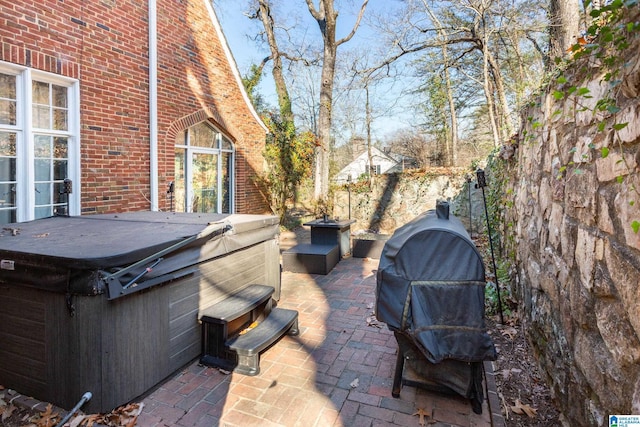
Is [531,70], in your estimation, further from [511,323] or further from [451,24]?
[511,323]

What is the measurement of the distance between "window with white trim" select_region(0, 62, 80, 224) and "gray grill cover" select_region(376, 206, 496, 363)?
457 cm

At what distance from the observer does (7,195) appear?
15.0 feet

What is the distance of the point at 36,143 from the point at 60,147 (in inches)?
12.6

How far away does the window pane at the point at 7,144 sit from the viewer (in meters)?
4.48

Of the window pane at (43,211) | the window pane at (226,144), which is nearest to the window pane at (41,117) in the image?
the window pane at (43,211)

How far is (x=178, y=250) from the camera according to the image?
112 inches

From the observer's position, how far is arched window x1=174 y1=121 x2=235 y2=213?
736 centimetres

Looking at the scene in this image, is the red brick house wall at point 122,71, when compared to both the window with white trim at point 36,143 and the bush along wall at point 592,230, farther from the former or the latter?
the bush along wall at point 592,230

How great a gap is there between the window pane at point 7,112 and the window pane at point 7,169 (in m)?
0.47

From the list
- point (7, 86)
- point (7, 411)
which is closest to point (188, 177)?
point (7, 86)

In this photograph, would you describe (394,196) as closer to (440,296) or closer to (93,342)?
(440,296)

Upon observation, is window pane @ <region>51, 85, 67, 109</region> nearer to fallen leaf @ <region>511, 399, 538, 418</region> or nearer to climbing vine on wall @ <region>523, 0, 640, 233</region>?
climbing vine on wall @ <region>523, 0, 640, 233</region>

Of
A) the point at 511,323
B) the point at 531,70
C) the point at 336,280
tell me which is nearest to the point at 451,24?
the point at 531,70

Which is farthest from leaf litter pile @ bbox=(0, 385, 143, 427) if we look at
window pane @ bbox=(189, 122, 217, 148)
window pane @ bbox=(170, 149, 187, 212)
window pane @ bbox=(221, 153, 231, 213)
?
window pane @ bbox=(221, 153, 231, 213)
